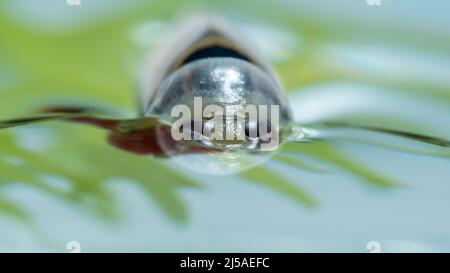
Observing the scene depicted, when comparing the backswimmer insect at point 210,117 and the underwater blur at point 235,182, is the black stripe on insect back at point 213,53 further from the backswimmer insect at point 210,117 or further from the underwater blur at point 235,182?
the underwater blur at point 235,182

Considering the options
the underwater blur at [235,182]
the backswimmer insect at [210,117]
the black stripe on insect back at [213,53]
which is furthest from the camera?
the black stripe on insect back at [213,53]

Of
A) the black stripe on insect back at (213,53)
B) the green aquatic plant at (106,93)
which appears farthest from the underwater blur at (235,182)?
the black stripe on insect back at (213,53)

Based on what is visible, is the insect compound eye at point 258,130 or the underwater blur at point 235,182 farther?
the insect compound eye at point 258,130

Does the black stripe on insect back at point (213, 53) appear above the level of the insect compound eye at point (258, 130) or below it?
above

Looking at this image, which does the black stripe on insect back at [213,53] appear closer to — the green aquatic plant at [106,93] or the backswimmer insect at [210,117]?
the backswimmer insect at [210,117]

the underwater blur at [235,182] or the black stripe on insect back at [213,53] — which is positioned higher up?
the black stripe on insect back at [213,53]

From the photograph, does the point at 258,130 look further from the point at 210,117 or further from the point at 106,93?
the point at 106,93

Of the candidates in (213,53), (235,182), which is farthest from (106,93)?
(235,182)

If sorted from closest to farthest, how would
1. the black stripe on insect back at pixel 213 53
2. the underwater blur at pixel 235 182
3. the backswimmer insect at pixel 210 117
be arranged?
the underwater blur at pixel 235 182 < the backswimmer insect at pixel 210 117 < the black stripe on insect back at pixel 213 53

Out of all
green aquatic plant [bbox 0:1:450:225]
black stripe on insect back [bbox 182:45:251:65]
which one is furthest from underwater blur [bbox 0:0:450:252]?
black stripe on insect back [bbox 182:45:251:65]
